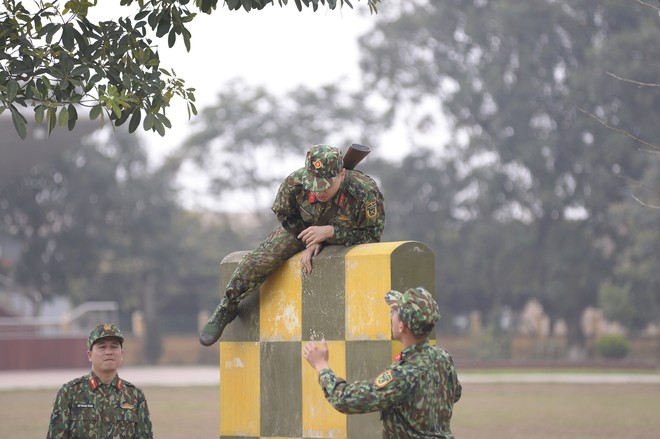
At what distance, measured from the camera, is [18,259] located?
Result: 44.5 meters

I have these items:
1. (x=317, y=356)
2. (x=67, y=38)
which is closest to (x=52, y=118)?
(x=67, y=38)

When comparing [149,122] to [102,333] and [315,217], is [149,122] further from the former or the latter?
[102,333]

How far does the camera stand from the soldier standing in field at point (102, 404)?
553 cm

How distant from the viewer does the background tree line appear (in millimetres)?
41188

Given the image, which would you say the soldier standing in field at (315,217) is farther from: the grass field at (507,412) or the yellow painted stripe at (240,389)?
the grass field at (507,412)

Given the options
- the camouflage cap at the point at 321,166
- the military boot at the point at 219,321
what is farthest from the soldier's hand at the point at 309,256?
the military boot at the point at 219,321

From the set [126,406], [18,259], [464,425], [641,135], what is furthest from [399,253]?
[18,259]

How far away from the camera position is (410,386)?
15.0 feet

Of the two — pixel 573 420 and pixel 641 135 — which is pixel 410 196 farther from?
pixel 573 420

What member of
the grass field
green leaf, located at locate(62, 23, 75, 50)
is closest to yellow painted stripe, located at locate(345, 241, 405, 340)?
green leaf, located at locate(62, 23, 75, 50)

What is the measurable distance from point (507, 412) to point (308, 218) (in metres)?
13.7

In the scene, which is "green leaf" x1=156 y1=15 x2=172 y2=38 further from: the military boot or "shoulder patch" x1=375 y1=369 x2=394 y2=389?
"shoulder patch" x1=375 y1=369 x2=394 y2=389

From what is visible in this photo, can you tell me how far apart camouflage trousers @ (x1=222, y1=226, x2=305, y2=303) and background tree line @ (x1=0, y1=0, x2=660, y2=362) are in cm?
3370

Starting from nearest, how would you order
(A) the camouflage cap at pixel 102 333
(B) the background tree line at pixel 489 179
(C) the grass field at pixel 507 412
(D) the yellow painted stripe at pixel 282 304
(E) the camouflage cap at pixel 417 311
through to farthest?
1. (E) the camouflage cap at pixel 417 311
2. (A) the camouflage cap at pixel 102 333
3. (D) the yellow painted stripe at pixel 282 304
4. (C) the grass field at pixel 507 412
5. (B) the background tree line at pixel 489 179
